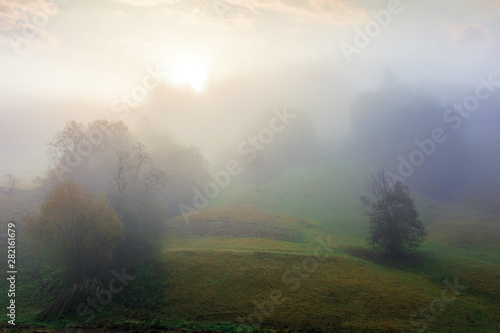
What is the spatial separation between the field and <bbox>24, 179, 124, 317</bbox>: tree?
4564 millimetres

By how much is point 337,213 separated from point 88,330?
73.5 meters

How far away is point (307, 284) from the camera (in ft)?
109

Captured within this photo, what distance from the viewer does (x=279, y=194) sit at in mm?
108062

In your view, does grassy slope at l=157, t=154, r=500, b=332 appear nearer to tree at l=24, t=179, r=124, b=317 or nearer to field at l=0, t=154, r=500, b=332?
field at l=0, t=154, r=500, b=332

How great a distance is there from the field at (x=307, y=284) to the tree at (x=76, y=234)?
4.56m

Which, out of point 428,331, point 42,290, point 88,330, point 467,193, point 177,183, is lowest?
point 428,331

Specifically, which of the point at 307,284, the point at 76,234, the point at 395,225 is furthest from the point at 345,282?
the point at 76,234

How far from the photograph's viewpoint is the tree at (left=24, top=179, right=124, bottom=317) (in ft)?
98.0

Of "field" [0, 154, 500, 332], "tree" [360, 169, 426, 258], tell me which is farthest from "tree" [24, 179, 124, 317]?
"tree" [360, 169, 426, 258]

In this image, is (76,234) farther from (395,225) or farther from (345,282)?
(395,225)

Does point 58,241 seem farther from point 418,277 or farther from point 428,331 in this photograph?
point 418,277

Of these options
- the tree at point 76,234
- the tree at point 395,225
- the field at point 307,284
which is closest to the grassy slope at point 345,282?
the field at point 307,284

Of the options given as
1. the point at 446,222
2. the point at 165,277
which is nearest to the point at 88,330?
the point at 165,277

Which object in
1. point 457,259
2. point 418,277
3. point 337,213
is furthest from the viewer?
point 337,213
